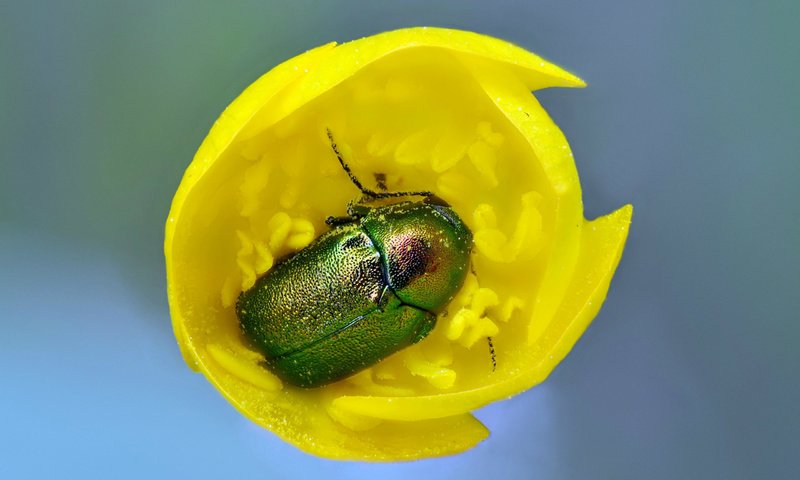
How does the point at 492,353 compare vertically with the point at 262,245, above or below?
below

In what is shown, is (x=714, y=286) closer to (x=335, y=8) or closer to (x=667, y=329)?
(x=667, y=329)

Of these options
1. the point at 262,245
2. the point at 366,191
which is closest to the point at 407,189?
the point at 366,191

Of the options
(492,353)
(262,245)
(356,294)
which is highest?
(262,245)

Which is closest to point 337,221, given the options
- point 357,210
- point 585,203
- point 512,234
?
point 357,210

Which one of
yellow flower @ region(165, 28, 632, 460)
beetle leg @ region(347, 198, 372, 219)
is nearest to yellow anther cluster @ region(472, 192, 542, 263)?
yellow flower @ region(165, 28, 632, 460)

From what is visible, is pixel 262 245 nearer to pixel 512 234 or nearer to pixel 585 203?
pixel 512 234

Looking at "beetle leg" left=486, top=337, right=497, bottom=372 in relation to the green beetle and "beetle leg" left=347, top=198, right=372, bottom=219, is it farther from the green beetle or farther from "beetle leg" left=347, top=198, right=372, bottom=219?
"beetle leg" left=347, top=198, right=372, bottom=219

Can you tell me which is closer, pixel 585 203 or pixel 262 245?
pixel 262 245

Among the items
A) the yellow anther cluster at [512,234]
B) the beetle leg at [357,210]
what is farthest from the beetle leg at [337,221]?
the yellow anther cluster at [512,234]
